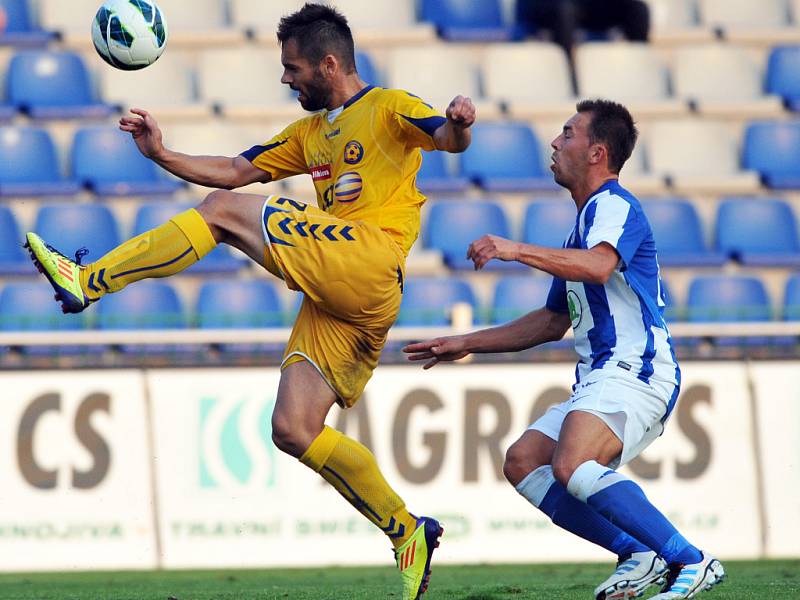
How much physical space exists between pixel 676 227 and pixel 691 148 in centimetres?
132

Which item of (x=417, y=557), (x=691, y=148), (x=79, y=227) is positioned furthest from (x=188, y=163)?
(x=691, y=148)

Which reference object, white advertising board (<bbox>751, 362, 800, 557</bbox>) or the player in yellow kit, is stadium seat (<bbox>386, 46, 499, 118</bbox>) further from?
the player in yellow kit

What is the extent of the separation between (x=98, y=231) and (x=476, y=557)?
4.08 metres

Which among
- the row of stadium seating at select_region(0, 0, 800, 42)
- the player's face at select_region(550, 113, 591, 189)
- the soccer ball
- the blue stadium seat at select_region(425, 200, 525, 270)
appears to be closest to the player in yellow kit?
the soccer ball

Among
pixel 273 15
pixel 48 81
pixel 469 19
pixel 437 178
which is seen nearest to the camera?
pixel 437 178

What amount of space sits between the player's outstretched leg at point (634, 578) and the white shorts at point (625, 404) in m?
0.39

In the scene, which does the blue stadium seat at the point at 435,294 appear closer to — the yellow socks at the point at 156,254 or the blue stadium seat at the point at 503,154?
the blue stadium seat at the point at 503,154

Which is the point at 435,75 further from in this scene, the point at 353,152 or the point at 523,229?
the point at 353,152

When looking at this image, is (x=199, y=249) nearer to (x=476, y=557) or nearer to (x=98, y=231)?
(x=476, y=557)

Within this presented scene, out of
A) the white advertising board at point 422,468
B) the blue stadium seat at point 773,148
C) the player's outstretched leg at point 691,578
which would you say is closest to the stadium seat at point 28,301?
the white advertising board at point 422,468

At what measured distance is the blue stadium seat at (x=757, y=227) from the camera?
11.4m

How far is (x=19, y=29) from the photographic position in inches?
498

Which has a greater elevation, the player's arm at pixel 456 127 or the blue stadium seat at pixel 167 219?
the player's arm at pixel 456 127

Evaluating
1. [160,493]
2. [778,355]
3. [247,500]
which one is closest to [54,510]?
[160,493]
